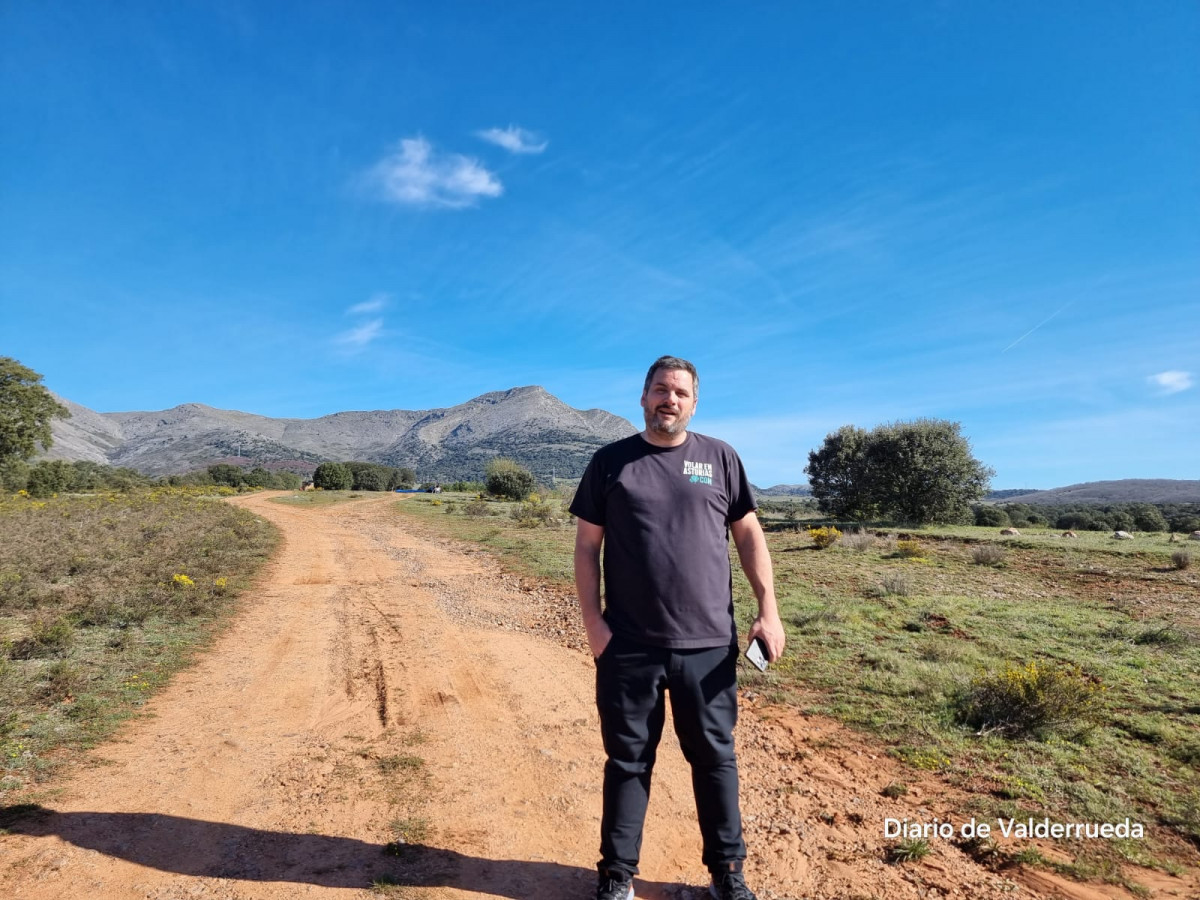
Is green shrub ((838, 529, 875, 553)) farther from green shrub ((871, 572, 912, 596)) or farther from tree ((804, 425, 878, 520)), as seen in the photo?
tree ((804, 425, 878, 520))

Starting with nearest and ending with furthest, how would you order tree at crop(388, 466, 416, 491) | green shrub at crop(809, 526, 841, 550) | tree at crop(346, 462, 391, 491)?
green shrub at crop(809, 526, 841, 550)
tree at crop(346, 462, 391, 491)
tree at crop(388, 466, 416, 491)

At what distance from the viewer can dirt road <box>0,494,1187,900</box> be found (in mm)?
2924

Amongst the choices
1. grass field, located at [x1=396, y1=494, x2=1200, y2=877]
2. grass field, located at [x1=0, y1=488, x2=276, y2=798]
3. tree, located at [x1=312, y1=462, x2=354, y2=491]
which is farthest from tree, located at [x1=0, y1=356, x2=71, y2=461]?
grass field, located at [x1=396, y1=494, x2=1200, y2=877]

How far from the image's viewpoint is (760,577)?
2.98 m

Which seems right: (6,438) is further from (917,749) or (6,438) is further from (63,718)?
(917,749)

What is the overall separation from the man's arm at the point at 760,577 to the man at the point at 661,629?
13 millimetres

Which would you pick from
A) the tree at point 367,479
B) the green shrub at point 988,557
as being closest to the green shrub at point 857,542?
the green shrub at point 988,557

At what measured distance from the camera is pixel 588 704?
17.6ft

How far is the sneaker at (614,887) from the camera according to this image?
8.69ft

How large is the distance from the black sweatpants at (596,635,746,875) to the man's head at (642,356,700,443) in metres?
1.03

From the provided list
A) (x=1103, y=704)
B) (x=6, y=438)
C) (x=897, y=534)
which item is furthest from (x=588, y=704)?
(x=6, y=438)

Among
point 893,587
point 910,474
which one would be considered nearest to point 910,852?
point 893,587

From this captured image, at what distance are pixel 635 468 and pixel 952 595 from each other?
11.1m

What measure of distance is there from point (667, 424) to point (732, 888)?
7.19 feet
